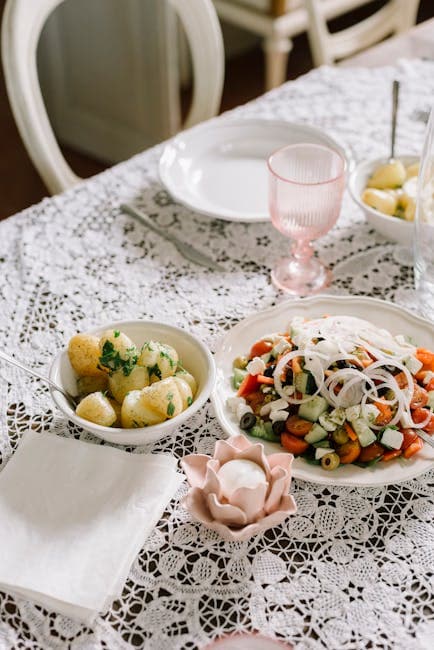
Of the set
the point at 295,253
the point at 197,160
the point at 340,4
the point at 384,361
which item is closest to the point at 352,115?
the point at 197,160

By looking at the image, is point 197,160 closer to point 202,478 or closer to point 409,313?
point 409,313

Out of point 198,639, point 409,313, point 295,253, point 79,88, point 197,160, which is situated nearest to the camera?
point 198,639

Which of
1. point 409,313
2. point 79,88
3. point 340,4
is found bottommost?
point 79,88

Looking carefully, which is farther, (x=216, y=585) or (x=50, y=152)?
(x=50, y=152)

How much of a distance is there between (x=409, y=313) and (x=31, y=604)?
A: 539mm

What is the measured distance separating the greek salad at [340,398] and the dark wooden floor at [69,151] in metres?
2.02

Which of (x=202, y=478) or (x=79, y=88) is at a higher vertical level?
(x=202, y=478)

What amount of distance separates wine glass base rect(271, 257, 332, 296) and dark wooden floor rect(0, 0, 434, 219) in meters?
1.78

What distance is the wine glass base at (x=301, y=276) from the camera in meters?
1.05

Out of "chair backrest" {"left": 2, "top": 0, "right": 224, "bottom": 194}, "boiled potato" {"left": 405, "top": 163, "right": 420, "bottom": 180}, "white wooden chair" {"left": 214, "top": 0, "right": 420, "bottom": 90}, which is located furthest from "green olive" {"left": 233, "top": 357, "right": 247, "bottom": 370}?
"white wooden chair" {"left": 214, "top": 0, "right": 420, "bottom": 90}

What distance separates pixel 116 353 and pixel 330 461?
0.25m

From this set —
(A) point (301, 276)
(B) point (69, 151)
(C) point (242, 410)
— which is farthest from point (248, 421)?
(B) point (69, 151)

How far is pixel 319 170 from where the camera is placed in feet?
3.52

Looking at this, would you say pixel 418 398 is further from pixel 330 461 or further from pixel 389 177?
pixel 389 177
